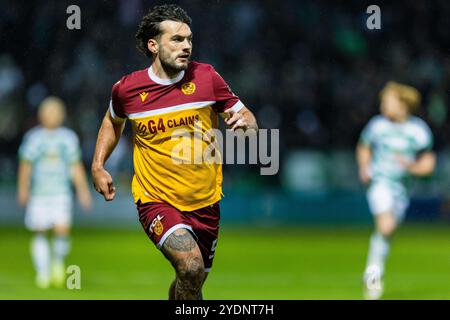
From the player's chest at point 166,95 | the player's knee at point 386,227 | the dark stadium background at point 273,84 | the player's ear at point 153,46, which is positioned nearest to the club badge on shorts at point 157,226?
the player's chest at point 166,95

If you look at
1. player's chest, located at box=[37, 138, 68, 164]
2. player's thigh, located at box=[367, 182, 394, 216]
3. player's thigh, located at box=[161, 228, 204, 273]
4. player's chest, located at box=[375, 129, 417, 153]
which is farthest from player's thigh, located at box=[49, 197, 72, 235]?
player's thigh, located at box=[161, 228, 204, 273]

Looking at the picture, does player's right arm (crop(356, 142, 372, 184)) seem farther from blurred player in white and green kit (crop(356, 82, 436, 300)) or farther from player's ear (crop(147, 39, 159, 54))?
player's ear (crop(147, 39, 159, 54))

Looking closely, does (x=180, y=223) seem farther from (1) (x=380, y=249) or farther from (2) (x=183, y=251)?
(1) (x=380, y=249)

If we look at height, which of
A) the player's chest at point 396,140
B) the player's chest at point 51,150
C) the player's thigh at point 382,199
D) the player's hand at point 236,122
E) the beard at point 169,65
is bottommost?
the player's hand at point 236,122

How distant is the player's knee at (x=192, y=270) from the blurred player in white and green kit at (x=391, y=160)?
4.89 m

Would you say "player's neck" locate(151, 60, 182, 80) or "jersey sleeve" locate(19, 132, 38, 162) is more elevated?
"jersey sleeve" locate(19, 132, 38, 162)

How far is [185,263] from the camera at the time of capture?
24.6ft

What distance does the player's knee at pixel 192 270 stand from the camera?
295 inches

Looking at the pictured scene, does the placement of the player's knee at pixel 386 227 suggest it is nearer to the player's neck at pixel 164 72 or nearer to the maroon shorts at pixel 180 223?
the maroon shorts at pixel 180 223

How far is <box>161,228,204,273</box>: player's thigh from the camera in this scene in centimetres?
750

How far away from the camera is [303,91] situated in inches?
931

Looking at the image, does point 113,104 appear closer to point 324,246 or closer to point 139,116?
point 139,116
